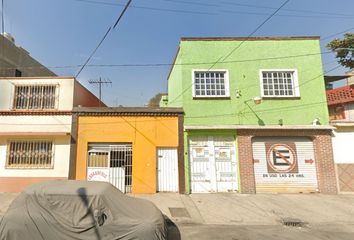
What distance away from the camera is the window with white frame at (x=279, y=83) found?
12.8 metres

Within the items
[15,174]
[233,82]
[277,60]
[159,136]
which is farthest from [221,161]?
[15,174]

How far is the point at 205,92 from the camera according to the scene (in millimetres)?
12727

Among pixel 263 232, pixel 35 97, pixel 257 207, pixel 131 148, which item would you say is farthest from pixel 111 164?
pixel 263 232

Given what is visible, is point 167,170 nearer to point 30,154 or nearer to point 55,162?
point 55,162

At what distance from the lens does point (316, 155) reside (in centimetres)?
1221

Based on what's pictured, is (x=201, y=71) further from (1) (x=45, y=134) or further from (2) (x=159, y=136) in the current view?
(1) (x=45, y=134)

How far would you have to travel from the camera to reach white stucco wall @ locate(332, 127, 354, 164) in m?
12.0

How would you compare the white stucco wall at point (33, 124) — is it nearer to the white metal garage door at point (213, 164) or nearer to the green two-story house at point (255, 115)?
the green two-story house at point (255, 115)

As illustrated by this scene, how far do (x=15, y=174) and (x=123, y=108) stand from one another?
6.09 metres

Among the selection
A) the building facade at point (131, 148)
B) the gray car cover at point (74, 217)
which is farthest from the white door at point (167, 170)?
the gray car cover at point (74, 217)

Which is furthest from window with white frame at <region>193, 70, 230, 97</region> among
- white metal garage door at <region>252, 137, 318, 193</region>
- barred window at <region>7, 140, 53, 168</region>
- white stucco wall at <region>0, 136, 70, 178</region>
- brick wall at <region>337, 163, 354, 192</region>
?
barred window at <region>7, 140, 53, 168</region>

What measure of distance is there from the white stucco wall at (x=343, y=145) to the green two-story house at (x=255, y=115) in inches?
15.7

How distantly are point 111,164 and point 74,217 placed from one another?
7427 mm

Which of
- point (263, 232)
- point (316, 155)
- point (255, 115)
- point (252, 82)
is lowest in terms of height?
point (263, 232)
